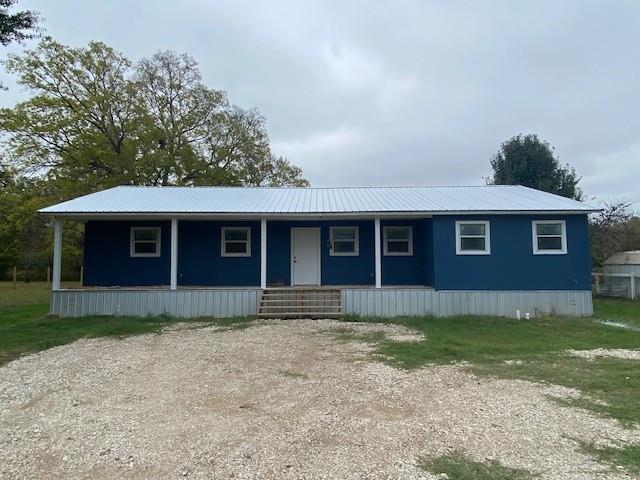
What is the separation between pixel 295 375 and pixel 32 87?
80.2 ft

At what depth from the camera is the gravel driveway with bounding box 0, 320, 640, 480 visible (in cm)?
343

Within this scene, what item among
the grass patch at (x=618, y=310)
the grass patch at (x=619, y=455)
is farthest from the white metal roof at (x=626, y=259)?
the grass patch at (x=619, y=455)

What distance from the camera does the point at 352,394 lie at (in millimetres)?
5234

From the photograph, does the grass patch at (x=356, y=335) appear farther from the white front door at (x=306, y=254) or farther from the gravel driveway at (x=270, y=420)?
the white front door at (x=306, y=254)

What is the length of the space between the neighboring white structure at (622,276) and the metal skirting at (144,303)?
14.4 meters

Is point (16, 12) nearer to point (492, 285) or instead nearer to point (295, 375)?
point (295, 375)

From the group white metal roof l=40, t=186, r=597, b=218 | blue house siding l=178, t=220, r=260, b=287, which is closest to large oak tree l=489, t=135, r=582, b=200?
white metal roof l=40, t=186, r=597, b=218

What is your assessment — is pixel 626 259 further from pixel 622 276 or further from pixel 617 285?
pixel 617 285

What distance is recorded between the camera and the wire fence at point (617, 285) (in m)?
16.3

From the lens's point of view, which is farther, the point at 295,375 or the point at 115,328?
the point at 115,328

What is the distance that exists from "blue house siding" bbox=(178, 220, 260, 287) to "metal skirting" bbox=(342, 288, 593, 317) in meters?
3.76

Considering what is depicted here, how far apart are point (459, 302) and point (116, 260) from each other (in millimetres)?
10651

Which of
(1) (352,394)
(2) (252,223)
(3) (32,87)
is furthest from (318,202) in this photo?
(3) (32,87)

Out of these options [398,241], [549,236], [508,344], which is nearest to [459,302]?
[398,241]
